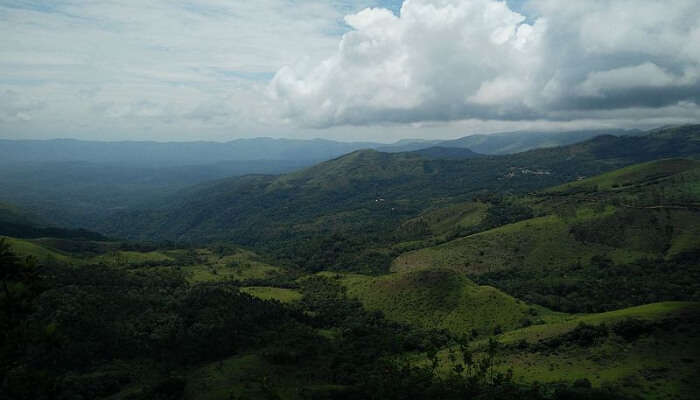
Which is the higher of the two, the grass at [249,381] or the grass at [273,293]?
the grass at [249,381]

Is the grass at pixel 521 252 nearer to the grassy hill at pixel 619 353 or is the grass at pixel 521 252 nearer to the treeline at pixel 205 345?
the treeline at pixel 205 345

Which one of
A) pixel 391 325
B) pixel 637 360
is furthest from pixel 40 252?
pixel 637 360

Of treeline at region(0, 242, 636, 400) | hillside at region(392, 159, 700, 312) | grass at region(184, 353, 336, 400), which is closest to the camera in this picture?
treeline at region(0, 242, 636, 400)

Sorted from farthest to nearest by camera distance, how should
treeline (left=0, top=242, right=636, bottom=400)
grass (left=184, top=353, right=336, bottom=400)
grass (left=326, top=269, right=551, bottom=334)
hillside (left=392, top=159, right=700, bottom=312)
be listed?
1. hillside (left=392, top=159, right=700, bottom=312)
2. grass (left=326, top=269, right=551, bottom=334)
3. grass (left=184, top=353, right=336, bottom=400)
4. treeline (left=0, top=242, right=636, bottom=400)

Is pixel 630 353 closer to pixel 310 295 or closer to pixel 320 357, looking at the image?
pixel 320 357

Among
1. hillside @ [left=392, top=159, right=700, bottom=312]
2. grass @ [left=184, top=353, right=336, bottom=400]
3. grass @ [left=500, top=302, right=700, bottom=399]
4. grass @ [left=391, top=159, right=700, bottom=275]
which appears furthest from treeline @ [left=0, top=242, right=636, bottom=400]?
grass @ [left=391, top=159, right=700, bottom=275]

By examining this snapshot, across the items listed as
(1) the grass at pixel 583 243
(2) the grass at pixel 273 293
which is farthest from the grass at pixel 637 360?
(2) the grass at pixel 273 293

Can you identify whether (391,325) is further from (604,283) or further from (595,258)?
(595,258)

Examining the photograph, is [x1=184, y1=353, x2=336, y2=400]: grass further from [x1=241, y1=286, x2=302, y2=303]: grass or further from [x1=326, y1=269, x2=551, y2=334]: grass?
[x1=241, y1=286, x2=302, y2=303]: grass
